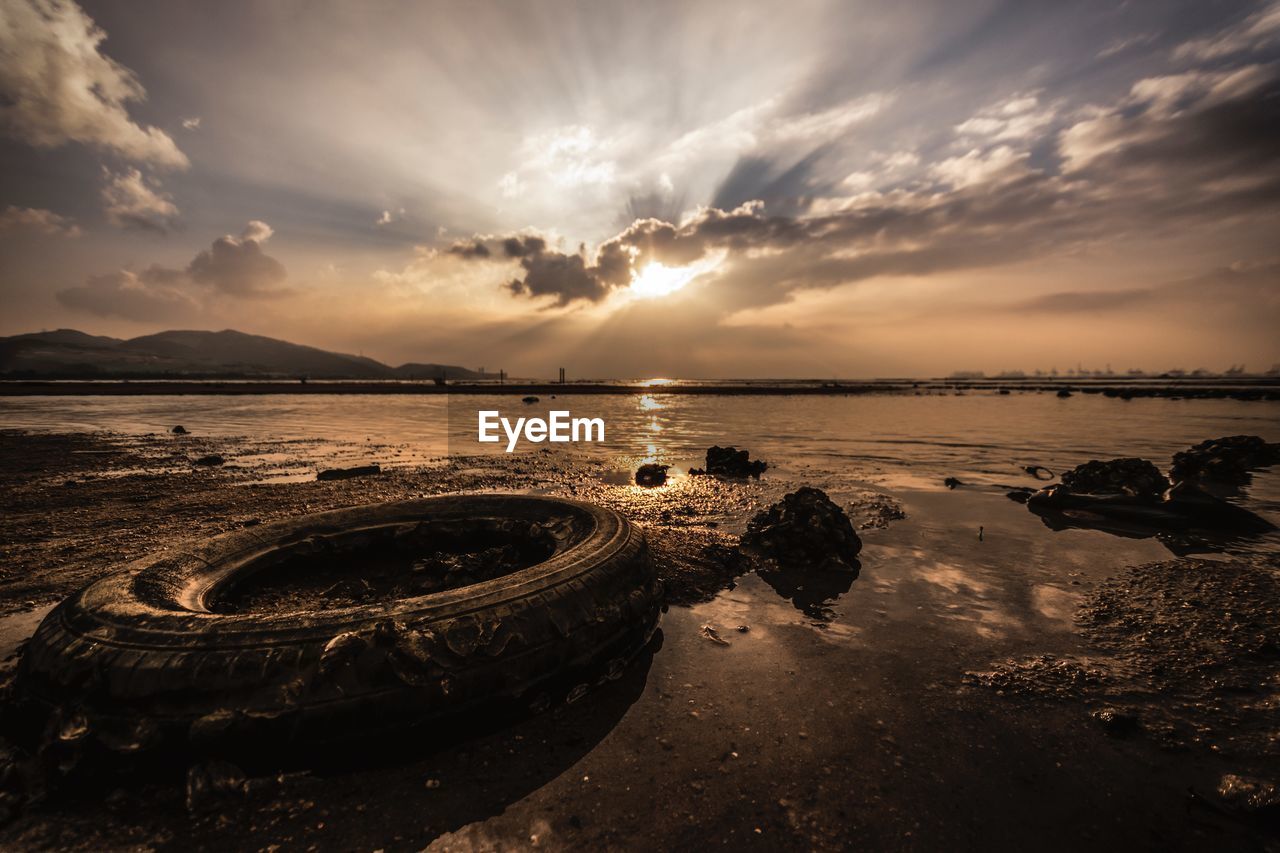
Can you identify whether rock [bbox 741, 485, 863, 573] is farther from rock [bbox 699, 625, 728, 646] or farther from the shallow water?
the shallow water

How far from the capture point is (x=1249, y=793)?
2102mm

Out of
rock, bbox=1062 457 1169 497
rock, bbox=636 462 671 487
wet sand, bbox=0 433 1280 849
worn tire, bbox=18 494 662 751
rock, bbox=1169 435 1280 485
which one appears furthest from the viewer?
rock, bbox=1169 435 1280 485

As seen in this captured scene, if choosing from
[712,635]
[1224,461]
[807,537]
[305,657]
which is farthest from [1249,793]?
[1224,461]

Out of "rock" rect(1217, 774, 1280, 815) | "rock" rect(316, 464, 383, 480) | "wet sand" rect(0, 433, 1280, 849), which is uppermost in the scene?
"rock" rect(316, 464, 383, 480)

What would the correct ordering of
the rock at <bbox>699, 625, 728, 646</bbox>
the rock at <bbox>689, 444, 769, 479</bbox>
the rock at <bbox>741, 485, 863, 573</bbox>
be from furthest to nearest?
the rock at <bbox>689, 444, 769, 479</bbox>, the rock at <bbox>741, 485, 863, 573</bbox>, the rock at <bbox>699, 625, 728, 646</bbox>

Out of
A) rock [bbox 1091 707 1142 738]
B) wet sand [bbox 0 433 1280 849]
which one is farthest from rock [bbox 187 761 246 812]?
rock [bbox 1091 707 1142 738]

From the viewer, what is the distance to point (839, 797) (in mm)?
2154

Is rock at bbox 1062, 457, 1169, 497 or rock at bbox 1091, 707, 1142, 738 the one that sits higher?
rock at bbox 1062, 457, 1169, 497

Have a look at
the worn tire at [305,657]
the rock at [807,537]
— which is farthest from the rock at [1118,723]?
the worn tire at [305,657]

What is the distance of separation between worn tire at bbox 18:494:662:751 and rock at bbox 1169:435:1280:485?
38.8 ft

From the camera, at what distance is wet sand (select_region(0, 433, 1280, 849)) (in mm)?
1988

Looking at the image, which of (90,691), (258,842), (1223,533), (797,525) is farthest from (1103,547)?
(90,691)

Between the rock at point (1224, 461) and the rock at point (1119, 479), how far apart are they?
1.86 meters

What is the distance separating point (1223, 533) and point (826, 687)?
651 cm
